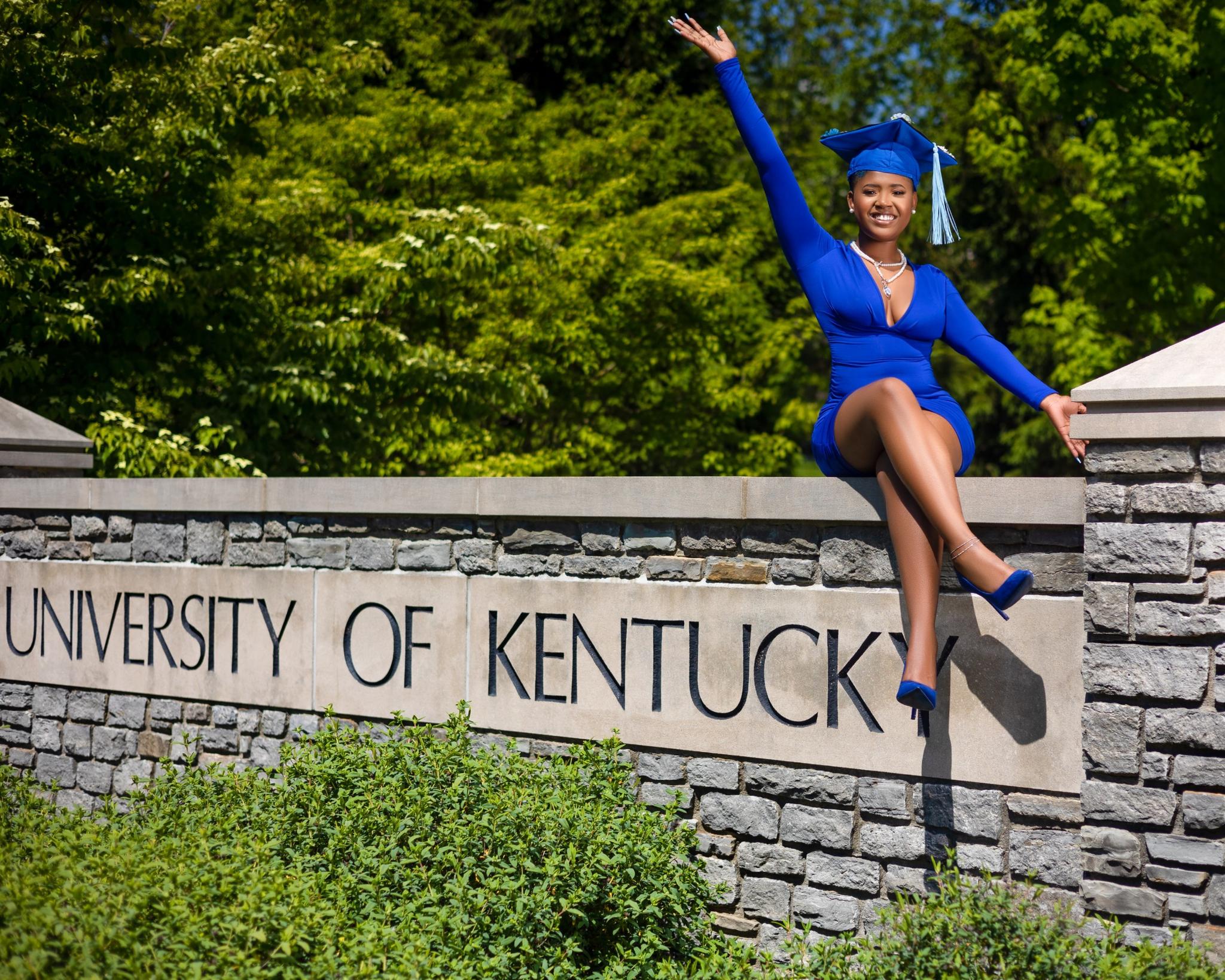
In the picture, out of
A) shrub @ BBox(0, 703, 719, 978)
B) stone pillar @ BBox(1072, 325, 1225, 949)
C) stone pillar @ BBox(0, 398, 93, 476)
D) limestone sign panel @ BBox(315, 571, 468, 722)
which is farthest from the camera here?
stone pillar @ BBox(0, 398, 93, 476)

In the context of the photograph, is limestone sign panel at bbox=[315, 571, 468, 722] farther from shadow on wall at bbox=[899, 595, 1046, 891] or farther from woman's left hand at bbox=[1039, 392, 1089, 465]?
woman's left hand at bbox=[1039, 392, 1089, 465]

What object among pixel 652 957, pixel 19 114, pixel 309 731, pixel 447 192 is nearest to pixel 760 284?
pixel 447 192

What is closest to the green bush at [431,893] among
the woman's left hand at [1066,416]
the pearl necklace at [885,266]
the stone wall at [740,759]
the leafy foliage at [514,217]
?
the stone wall at [740,759]

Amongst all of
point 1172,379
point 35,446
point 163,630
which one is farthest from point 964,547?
point 35,446

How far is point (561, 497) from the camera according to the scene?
5461 mm

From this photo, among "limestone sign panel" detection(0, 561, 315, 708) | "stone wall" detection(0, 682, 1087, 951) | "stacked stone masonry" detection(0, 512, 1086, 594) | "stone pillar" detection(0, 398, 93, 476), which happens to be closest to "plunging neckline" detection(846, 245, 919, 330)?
"stacked stone masonry" detection(0, 512, 1086, 594)

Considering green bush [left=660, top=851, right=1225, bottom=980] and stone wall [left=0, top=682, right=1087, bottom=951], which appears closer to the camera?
green bush [left=660, top=851, right=1225, bottom=980]

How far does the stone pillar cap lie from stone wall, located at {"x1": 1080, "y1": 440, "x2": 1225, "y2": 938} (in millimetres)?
65

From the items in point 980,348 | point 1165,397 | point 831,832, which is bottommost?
point 831,832

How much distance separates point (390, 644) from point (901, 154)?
3.25 m

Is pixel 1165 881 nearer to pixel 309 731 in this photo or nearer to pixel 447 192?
pixel 309 731

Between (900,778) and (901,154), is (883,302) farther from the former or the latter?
(900,778)

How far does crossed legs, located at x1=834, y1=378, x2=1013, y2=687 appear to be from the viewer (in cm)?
421

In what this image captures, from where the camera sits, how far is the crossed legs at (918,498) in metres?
4.21
